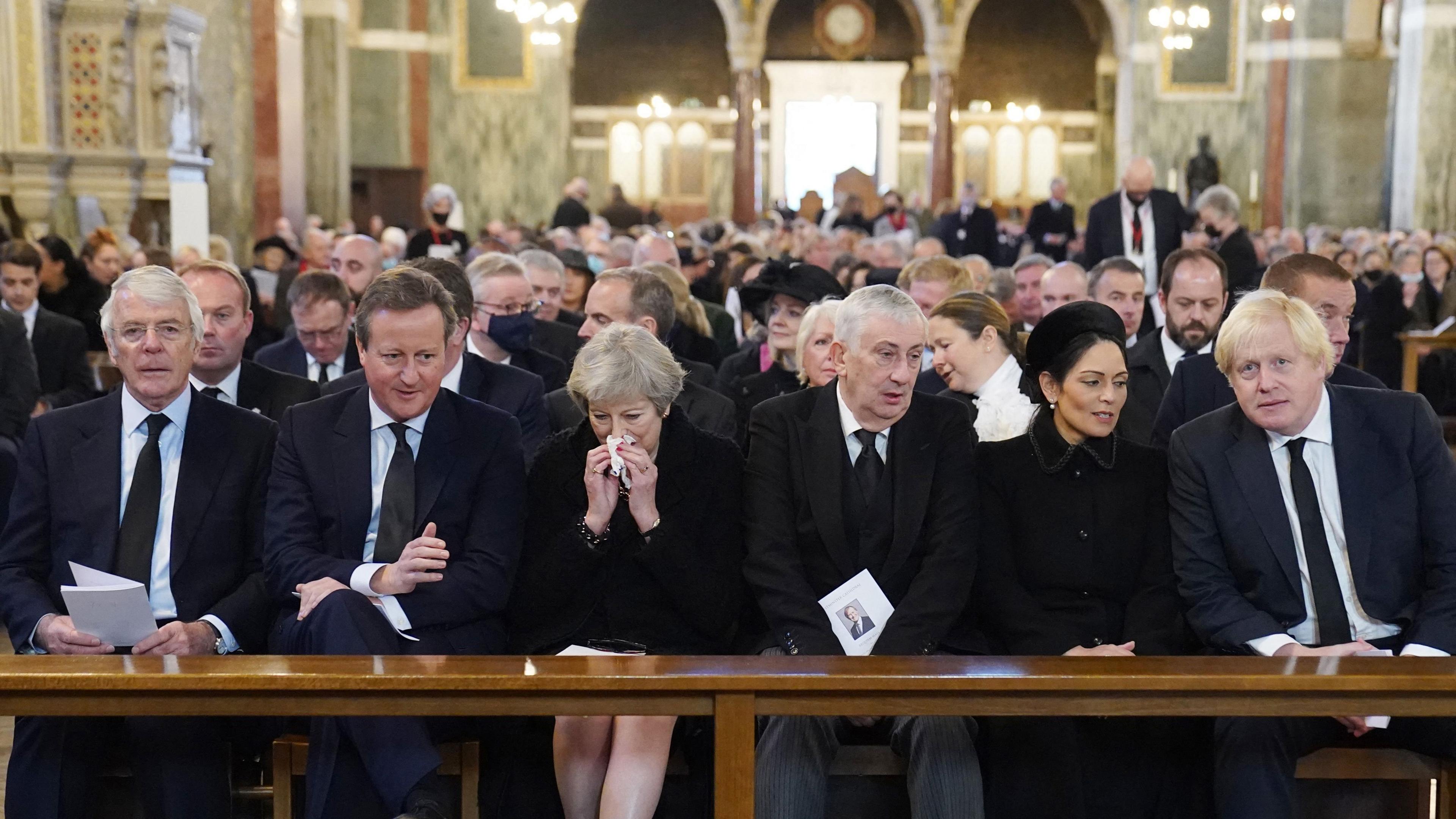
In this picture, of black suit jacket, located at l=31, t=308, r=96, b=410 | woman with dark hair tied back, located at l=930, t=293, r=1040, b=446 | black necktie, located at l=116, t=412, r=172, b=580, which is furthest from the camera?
black suit jacket, located at l=31, t=308, r=96, b=410

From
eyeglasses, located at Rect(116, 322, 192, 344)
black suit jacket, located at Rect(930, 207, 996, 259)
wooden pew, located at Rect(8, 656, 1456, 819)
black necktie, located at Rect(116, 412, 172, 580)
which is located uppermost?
black suit jacket, located at Rect(930, 207, 996, 259)

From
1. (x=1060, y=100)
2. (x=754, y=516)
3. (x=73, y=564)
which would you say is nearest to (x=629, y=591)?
(x=754, y=516)

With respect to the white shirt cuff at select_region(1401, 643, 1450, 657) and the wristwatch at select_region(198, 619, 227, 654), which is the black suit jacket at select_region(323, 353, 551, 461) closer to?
the wristwatch at select_region(198, 619, 227, 654)

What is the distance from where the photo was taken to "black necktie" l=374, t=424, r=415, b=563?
12.2 ft

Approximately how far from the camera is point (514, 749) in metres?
3.71

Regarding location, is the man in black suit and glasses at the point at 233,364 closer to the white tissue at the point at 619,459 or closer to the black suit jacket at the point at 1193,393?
the white tissue at the point at 619,459

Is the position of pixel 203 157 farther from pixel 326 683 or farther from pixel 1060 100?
pixel 1060 100

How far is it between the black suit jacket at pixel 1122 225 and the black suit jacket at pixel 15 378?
6.44 metres

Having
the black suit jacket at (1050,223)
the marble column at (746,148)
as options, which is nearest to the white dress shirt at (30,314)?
the black suit jacket at (1050,223)

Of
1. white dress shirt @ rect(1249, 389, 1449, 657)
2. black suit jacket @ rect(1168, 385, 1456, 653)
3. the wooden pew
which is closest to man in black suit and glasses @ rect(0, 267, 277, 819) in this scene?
the wooden pew

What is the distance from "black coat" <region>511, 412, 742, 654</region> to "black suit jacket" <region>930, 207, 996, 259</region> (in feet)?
36.6

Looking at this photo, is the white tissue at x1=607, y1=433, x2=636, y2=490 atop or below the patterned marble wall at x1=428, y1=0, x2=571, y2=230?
below

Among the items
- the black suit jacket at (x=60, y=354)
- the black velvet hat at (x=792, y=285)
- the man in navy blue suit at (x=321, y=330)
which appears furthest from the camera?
the black suit jacket at (x=60, y=354)

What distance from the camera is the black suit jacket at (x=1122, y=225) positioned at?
→ 32.6ft
